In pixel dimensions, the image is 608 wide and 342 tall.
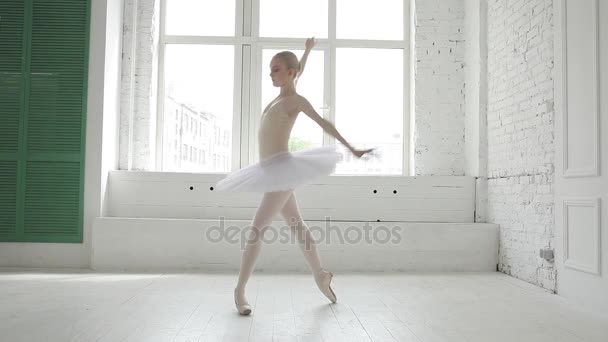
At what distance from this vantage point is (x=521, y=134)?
4262mm

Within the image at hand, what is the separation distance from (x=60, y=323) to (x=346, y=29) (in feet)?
13.8

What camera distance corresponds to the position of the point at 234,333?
8.09ft

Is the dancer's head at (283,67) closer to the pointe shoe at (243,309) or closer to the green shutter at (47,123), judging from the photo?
the pointe shoe at (243,309)

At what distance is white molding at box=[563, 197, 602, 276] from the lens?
308 cm

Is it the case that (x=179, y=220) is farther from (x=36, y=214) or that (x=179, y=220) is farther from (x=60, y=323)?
(x=60, y=323)

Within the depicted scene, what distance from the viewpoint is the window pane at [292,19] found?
18.6 ft

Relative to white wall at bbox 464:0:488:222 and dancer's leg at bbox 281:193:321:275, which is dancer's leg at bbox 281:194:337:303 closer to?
dancer's leg at bbox 281:193:321:275

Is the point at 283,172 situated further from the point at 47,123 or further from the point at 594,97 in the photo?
the point at 47,123

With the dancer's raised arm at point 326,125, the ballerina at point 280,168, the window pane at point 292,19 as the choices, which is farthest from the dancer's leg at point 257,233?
the window pane at point 292,19

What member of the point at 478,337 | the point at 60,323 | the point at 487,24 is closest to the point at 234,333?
the point at 60,323

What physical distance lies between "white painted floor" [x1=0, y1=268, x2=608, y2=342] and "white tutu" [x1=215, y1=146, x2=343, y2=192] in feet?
2.29

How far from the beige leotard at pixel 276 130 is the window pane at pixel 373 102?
8.99 feet

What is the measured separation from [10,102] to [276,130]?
307 centimetres

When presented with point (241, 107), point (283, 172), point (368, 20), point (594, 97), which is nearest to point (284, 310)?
point (283, 172)
